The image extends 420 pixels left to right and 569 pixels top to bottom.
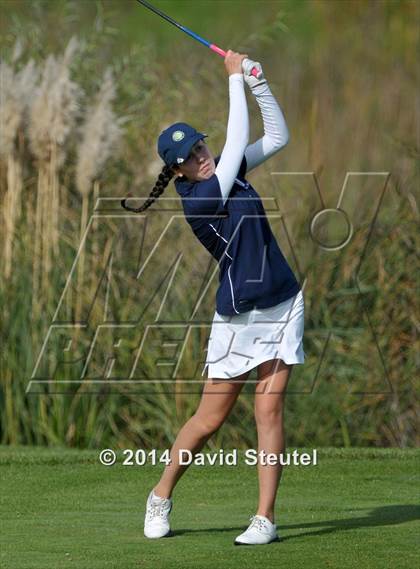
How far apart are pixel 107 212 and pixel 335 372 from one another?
70.3 inches

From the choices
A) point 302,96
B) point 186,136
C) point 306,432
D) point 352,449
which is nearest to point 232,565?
point 186,136

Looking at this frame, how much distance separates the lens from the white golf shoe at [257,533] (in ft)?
18.9

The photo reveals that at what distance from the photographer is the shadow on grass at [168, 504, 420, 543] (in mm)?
6102

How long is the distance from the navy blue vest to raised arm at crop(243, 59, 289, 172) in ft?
0.67

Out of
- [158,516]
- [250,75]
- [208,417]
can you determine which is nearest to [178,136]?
[250,75]

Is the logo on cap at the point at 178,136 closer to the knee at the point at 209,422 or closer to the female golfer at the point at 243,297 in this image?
the female golfer at the point at 243,297

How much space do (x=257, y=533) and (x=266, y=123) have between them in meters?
1.59

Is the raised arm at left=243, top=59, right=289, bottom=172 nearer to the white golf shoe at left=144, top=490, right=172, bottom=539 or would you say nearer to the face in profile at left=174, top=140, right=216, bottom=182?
the face in profile at left=174, top=140, right=216, bottom=182

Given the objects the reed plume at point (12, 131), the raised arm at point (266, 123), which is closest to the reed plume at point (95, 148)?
the reed plume at point (12, 131)

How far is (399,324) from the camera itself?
9.38 metres

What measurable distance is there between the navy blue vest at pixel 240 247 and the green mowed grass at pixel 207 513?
0.96 m

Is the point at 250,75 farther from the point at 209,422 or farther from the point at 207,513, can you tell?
the point at 207,513

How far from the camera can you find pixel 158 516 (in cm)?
592

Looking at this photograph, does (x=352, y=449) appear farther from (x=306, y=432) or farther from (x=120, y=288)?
(x=120, y=288)
